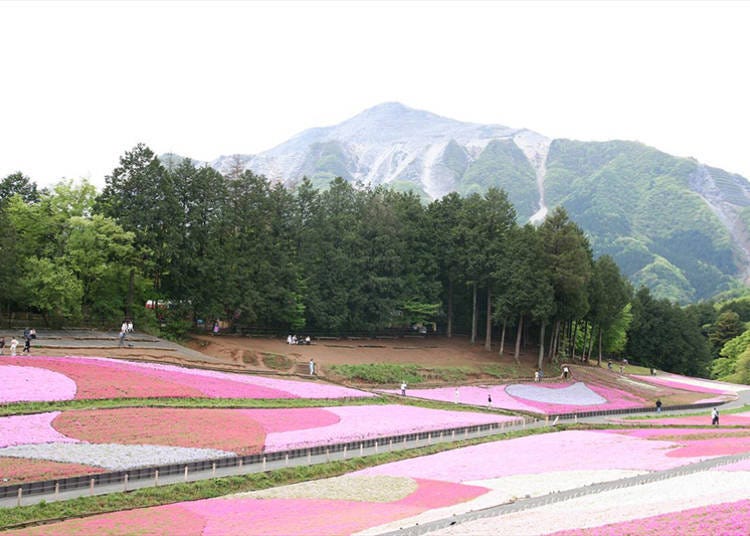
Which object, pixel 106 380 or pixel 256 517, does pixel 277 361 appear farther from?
pixel 256 517

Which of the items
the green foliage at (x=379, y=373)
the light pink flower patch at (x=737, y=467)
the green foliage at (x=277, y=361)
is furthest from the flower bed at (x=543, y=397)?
the light pink flower patch at (x=737, y=467)

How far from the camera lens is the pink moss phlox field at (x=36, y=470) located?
2584 cm

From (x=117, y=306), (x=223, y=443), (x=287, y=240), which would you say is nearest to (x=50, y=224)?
(x=117, y=306)

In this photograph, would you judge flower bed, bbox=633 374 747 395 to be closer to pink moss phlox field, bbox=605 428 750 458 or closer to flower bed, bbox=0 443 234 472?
pink moss phlox field, bbox=605 428 750 458

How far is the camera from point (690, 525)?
1769 cm

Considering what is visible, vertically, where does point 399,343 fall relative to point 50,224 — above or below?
below

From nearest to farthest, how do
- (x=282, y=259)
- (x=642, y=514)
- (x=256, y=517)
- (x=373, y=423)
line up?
(x=642, y=514) → (x=256, y=517) → (x=373, y=423) → (x=282, y=259)

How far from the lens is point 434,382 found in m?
62.6

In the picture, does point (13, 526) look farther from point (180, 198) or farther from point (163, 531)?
point (180, 198)

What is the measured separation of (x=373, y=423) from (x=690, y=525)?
2604 cm

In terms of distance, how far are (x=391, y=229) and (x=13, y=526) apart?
193ft

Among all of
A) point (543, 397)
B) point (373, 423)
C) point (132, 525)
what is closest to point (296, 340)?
point (543, 397)

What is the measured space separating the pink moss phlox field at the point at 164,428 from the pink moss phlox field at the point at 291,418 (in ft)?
2.79

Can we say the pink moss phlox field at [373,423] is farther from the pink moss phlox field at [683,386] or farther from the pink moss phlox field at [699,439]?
the pink moss phlox field at [683,386]
